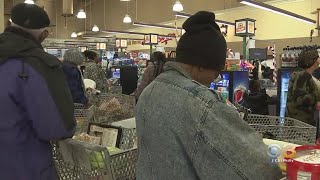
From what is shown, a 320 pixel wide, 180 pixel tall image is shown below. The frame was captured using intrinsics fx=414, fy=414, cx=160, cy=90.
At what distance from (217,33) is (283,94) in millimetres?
4785

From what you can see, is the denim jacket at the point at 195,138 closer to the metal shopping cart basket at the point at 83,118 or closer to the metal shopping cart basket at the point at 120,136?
the metal shopping cart basket at the point at 120,136

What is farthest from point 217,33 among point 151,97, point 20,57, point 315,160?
point 20,57

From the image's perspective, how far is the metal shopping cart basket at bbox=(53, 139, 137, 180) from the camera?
5.54 ft

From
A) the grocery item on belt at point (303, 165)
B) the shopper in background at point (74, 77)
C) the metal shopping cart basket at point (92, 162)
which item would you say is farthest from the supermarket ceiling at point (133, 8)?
the grocery item on belt at point (303, 165)

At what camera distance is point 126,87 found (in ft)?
33.4

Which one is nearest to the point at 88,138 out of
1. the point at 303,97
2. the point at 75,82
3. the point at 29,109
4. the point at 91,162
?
the point at 29,109

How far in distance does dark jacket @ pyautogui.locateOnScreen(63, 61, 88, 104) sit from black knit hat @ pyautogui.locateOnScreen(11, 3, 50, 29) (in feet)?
6.71

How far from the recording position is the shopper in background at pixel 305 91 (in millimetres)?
4207

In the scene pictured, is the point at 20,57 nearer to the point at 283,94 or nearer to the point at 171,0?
the point at 283,94

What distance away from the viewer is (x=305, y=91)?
4234mm


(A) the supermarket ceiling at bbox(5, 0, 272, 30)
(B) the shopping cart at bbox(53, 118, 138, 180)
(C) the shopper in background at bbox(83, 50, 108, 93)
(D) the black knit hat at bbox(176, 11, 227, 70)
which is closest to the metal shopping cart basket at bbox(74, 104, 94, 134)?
(B) the shopping cart at bbox(53, 118, 138, 180)

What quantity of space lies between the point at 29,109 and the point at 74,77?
2.52m

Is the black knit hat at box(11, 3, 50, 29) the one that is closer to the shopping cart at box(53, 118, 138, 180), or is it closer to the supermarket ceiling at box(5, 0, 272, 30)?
the shopping cart at box(53, 118, 138, 180)

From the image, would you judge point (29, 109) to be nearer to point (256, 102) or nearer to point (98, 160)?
point (98, 160)
